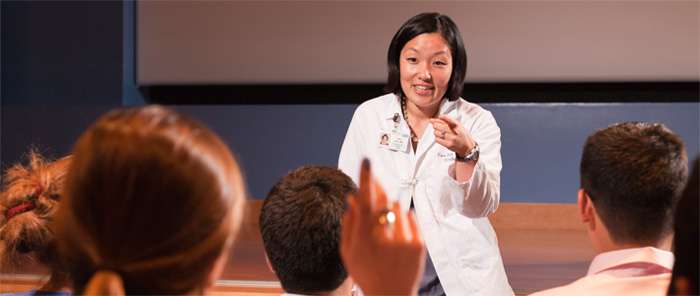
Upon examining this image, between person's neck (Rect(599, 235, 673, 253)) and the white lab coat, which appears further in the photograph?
the white lab coat

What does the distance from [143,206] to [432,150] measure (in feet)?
5.51

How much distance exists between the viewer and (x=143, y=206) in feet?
2.48

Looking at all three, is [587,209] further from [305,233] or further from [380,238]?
[380,238]

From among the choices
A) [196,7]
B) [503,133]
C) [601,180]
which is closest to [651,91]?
[503,133]

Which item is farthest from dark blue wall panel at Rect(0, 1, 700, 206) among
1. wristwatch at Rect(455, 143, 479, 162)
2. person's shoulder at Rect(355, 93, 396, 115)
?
wristwatch at Rect(455, 143, 479, 162)

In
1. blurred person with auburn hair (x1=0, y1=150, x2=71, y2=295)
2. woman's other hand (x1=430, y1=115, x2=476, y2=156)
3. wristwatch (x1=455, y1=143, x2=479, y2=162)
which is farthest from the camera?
wristwatch (x1=455, y1=143, x2=479, y2=162)

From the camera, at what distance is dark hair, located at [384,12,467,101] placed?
2.34 metres

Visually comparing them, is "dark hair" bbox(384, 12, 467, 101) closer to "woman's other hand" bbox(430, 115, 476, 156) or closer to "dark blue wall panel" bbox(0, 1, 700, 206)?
"woman's other hand" bbox(430, 115, 476, 156)

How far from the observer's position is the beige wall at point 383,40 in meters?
5.28

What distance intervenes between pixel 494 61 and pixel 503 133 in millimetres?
461

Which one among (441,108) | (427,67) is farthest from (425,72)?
(441,108)

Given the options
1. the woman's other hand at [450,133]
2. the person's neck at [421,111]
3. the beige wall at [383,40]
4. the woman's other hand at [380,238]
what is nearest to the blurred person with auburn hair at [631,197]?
the woman's other hand at [450,133]

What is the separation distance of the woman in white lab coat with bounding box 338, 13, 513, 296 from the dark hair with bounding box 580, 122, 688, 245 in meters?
0.86

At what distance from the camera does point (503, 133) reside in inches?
215
